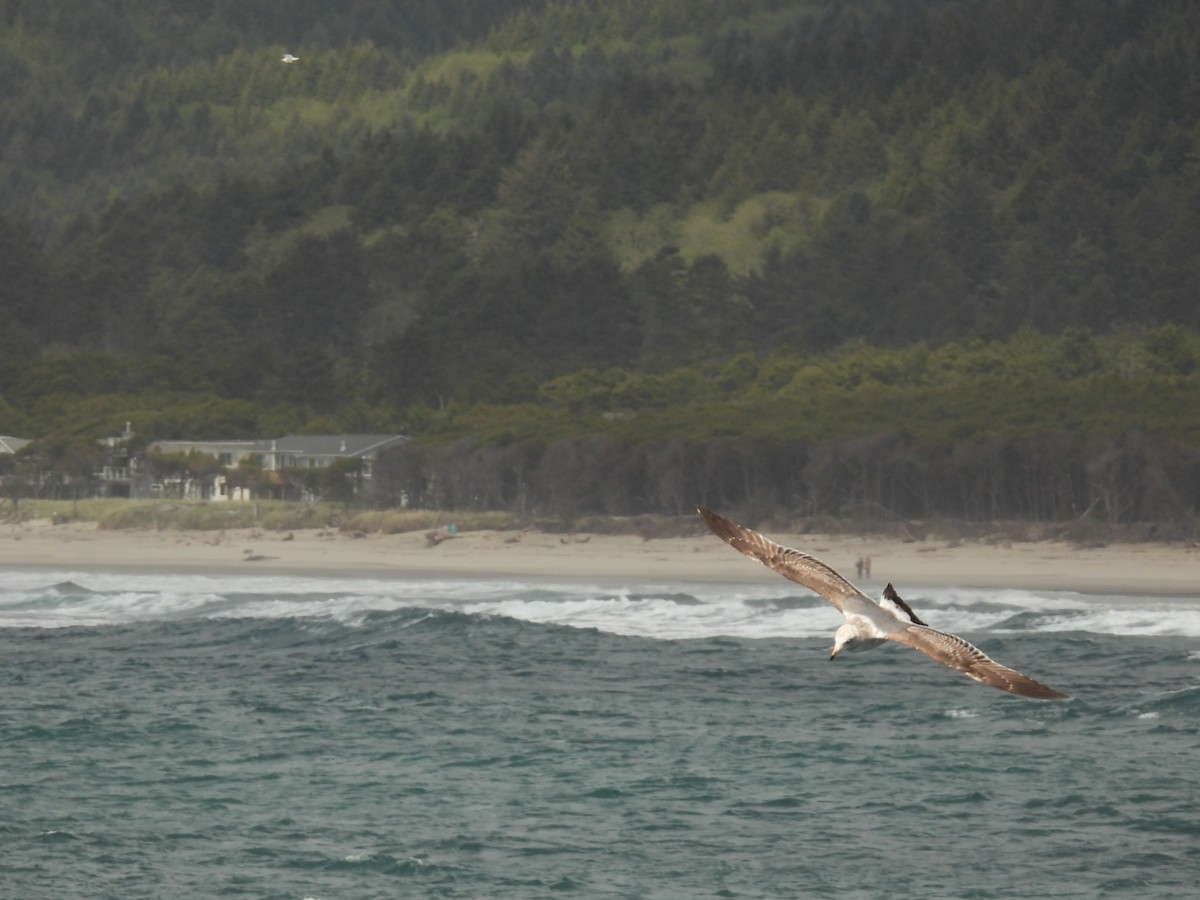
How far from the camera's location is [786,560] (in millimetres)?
10969

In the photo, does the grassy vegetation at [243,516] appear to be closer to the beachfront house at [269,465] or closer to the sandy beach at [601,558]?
the sandy beach at [601,558]

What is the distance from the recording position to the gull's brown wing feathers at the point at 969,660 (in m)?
9.22

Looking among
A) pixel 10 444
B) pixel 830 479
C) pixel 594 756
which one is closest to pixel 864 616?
pixel 594 756

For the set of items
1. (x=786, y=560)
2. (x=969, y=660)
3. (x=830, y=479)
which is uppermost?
(x=830, y=479)

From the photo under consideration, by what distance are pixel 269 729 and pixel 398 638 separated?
34.8ft

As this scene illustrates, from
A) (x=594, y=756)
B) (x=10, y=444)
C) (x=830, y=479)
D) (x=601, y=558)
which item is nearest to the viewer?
(x=594, y=756)

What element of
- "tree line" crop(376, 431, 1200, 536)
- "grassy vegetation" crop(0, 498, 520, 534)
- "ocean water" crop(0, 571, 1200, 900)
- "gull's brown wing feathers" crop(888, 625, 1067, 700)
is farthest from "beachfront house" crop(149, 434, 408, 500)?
"gull's brown wing feathers" crop(888, 625, 1067, 700)

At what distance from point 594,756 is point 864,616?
1909cm

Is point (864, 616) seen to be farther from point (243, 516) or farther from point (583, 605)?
point (243, 516)

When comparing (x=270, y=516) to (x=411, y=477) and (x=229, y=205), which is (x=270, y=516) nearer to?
(x=411, y=477)

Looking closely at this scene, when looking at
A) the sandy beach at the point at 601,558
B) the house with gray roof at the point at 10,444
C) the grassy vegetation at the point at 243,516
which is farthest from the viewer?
the house with gray roof at the point at 10,444

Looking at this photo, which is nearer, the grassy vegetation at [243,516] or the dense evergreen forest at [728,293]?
the grassy vegetation at [243,516]

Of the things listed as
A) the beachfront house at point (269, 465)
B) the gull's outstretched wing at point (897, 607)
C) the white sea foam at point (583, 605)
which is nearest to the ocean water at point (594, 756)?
the white sea foam at point (583, 605)

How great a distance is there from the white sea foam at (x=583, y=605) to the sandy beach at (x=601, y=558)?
2.77 meters
